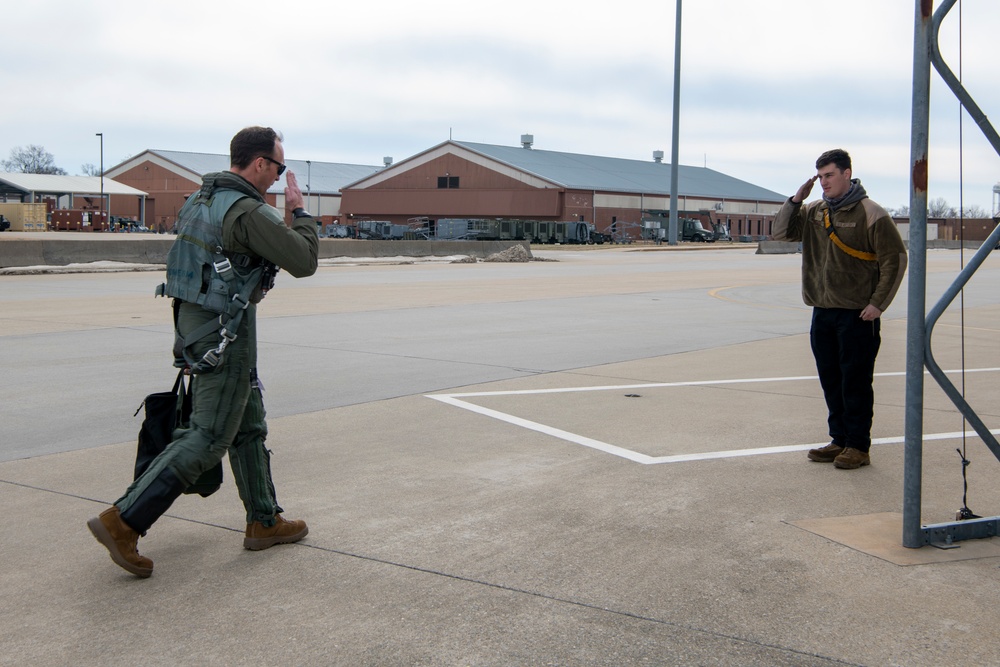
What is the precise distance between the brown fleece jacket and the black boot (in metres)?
4.00

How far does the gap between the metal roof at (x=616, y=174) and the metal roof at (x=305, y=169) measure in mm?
22359

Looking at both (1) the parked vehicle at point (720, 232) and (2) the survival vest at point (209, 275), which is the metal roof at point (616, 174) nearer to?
(1) the parked vehicle at point (720, 232)

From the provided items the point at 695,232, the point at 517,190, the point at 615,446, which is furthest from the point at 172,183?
the point at 615,446

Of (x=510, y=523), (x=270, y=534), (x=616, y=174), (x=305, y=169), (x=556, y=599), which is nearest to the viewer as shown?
(x=556, y=599)

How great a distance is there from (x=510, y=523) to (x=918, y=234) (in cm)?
236

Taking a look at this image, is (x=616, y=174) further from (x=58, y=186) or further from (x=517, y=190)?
(x=58, y=186)

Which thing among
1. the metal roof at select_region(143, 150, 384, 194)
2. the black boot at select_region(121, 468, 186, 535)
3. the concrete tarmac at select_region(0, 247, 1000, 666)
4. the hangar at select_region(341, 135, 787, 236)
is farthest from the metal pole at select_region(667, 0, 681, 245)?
the black boot at select_region(121, 468, 186, 535)

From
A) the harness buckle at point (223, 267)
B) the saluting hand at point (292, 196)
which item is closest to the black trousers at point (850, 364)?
the saluting hand at point (292, 196)

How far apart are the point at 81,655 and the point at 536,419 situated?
15.7ft

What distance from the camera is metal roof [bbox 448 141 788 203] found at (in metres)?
96.3

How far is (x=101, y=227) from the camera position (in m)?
83.9

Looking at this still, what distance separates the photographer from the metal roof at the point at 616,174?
9634 centimetres

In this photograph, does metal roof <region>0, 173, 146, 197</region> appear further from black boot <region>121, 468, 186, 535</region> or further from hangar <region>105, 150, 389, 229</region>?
black boot <region>121, 468, 186, 535</region>

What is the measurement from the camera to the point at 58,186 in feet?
331
